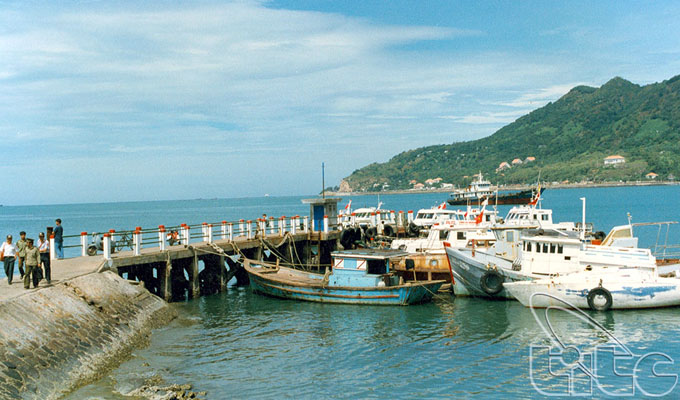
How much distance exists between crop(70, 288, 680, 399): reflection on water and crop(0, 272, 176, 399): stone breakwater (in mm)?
578

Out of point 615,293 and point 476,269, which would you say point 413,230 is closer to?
point 476,269

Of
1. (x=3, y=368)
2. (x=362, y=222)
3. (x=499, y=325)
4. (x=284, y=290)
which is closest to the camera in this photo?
(x=3, y=368)

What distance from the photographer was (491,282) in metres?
26.6

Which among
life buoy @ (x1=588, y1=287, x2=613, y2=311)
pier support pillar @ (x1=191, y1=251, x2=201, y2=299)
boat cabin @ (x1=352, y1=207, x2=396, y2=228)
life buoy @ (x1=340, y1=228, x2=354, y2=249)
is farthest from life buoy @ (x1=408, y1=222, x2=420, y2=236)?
life buoy @ (x1=588, y1=287, x2=613, y2=311)

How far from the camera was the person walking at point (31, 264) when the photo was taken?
1752 cm

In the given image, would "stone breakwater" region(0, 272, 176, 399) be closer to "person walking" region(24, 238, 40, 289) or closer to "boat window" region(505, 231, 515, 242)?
"person walking" region(24, 238, 40, 289)

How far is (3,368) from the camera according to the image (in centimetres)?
1312

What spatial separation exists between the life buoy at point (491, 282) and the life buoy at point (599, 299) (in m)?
3.77

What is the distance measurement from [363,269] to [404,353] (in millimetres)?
7465

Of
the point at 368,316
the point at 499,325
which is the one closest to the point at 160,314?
the point at 368,316

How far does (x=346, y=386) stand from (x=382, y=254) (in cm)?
1022

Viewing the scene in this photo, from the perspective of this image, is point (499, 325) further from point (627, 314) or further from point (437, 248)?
point (437, 248)

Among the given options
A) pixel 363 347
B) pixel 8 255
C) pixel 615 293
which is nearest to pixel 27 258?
pixel 8 255

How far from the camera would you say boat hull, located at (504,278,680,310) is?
78.1 ft
